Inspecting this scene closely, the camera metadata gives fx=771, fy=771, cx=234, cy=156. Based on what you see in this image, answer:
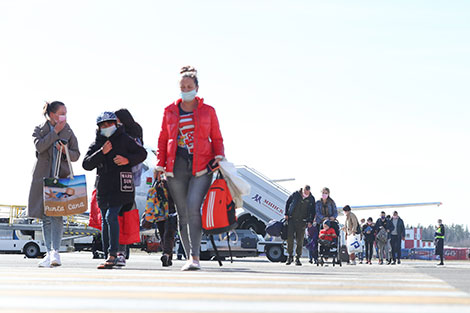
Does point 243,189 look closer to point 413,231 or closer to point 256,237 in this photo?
point 256,237

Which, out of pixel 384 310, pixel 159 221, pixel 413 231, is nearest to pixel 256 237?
pixel 159 221

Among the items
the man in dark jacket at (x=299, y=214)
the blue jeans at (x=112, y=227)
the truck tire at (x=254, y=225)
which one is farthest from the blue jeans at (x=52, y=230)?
the truck tire at (x=254, y=225)

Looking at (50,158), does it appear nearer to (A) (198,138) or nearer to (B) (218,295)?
(A) (198,138)

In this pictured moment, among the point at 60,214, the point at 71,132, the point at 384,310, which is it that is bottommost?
the point at 384,310

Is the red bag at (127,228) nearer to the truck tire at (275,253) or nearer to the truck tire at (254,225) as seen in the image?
the truck tire at (275,253)

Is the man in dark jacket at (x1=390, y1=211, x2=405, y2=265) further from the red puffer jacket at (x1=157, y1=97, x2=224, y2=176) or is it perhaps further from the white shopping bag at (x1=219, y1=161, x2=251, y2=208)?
the red puffer jacket at (x1=157, y1=97, x2=224, y2=176)

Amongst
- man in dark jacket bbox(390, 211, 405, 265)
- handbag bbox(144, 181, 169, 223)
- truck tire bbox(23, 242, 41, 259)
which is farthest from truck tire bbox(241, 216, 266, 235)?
handbag bbox(144, 181, 169, 223)

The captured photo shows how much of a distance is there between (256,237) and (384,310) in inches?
689

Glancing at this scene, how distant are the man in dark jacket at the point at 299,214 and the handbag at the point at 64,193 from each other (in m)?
7.62

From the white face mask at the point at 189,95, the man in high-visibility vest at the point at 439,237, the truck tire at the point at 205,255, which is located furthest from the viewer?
the man in high-visibility vest at the point at 439,237

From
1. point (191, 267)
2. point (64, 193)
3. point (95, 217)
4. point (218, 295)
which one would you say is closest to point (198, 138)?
point (191, 267)

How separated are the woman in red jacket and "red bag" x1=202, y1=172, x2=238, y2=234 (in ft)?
0.29

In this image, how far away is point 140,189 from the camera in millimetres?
22812

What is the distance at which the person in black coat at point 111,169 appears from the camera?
804 cm
